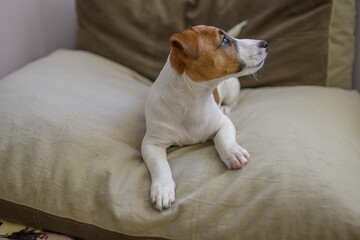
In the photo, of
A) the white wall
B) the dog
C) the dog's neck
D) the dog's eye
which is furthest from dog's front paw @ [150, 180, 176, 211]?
the white wall

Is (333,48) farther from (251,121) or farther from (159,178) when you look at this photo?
(159,178)

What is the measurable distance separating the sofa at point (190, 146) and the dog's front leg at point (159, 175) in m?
0.03

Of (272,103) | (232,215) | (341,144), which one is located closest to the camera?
(232,215)

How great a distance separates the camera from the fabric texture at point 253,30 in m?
1.78

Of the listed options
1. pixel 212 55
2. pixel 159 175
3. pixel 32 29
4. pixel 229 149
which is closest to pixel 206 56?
pixel 212 55

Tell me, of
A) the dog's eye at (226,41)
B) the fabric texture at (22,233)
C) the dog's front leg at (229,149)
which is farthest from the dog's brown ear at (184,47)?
the fabric texture at (22,233)

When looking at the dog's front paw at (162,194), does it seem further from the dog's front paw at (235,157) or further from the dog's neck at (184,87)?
the dog's neck at (184,87)

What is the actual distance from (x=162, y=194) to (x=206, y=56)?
1.54 feet

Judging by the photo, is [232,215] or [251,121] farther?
[251,121]

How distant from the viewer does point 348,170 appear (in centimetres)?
113

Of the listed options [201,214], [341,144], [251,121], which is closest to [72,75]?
[251,121]

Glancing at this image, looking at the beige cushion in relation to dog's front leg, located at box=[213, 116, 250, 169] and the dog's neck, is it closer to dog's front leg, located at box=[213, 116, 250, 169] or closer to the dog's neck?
dog's front leg, located at box=[213, 116, 250, 169]

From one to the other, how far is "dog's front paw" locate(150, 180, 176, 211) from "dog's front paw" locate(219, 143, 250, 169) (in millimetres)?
201

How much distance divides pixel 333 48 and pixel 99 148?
4.21ft
